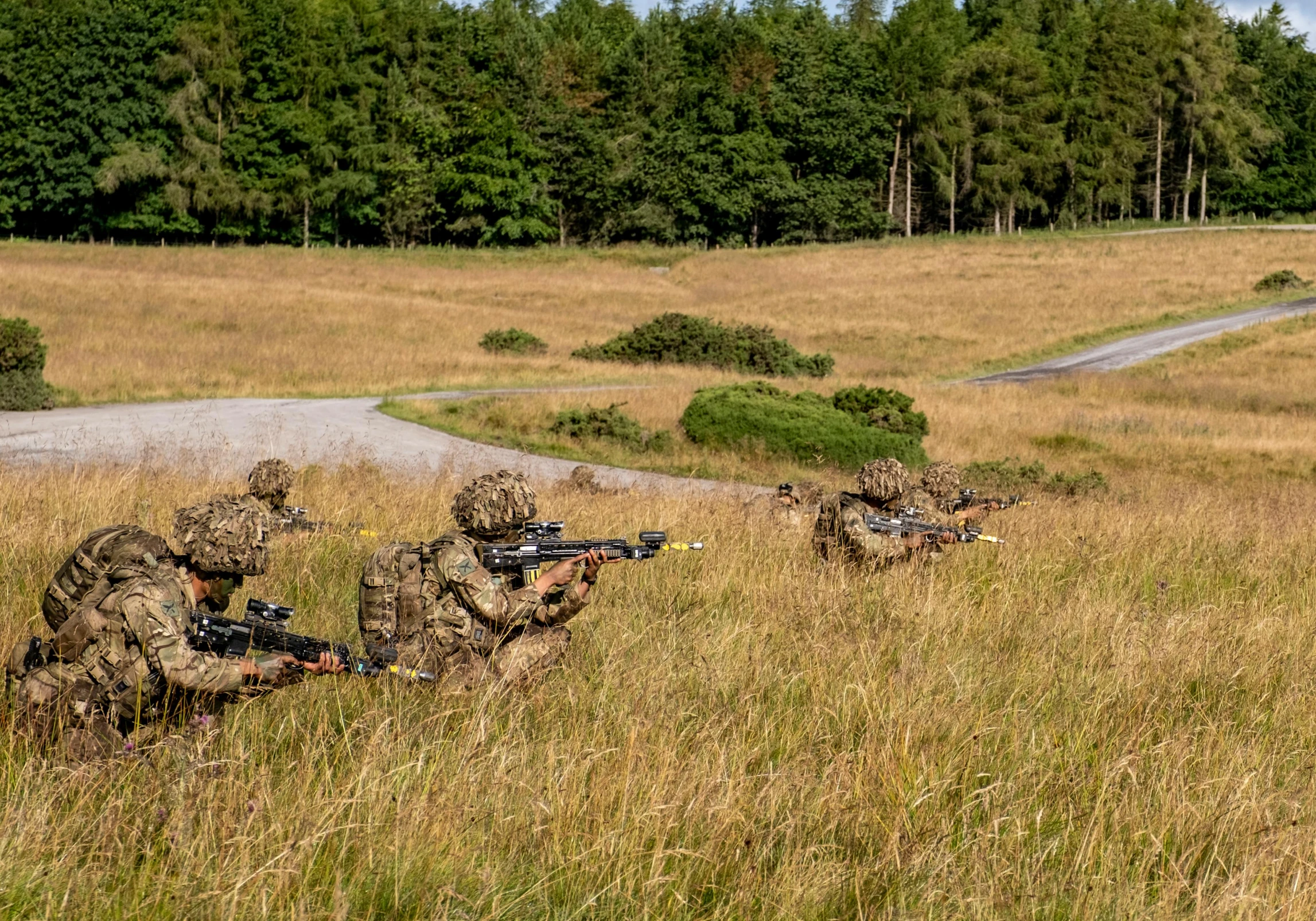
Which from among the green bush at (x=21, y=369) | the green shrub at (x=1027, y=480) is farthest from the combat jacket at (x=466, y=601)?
the green bush at (x=21, y=369)

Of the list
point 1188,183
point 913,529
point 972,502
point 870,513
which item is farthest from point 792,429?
point 1188,183

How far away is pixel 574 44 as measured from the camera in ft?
306

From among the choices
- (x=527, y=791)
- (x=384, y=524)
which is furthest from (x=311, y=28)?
(x=527, y=791)

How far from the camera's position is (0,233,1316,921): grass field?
11.1ft

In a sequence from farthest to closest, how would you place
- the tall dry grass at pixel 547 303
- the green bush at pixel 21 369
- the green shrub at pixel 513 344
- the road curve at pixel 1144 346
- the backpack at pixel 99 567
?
the road curve at pixel 1144 346
the green shrub at pixel 513 344
the tall dry grass at pixel 547 303
the green bush at pixel 21 369
the backpack at pixel 99 567

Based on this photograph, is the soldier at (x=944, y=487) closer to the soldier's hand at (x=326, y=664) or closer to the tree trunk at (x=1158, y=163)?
the soldier's hand at (x=326, y=664)

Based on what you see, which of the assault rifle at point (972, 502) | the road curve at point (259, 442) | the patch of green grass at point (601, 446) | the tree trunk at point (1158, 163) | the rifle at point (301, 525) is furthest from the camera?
the tree trunk at point (1158, 163)

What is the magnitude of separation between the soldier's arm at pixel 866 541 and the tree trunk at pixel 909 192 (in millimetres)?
81289

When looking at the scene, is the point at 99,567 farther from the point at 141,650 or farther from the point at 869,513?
the point at 869,513

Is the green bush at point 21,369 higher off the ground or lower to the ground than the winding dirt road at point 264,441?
higher

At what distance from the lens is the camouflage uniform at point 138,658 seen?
3881mm

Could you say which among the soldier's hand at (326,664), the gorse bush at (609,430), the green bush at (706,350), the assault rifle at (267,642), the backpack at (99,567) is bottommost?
the gorse bush at (609,430)

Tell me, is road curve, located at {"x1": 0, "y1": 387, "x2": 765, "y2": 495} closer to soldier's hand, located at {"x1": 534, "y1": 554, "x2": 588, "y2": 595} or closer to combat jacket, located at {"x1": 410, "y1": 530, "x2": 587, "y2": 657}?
soldier's hand, located at {"x1": 534, "y1": 554, "x2": 588, "y2": 595}

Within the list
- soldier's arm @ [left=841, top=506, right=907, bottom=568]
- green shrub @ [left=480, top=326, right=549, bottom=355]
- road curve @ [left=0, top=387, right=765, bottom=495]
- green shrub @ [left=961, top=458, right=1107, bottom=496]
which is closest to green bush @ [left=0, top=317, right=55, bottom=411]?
road curve @ [left=0, top=387, right=765, bottom=495]
